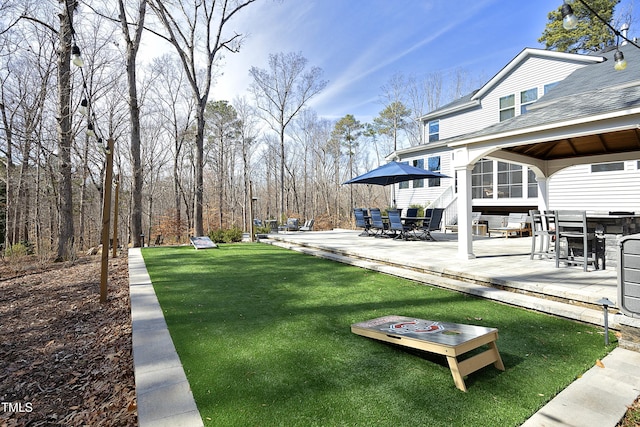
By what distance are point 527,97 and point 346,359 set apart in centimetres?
1474

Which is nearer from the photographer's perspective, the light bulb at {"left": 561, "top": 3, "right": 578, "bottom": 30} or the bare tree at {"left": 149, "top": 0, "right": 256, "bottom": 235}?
the light bulb at {"left": 561, "top": 3, "right": 578, "bottom": 30}

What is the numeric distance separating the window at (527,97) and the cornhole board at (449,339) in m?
13.7

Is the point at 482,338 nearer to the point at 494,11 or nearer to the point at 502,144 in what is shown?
the point at 502,144

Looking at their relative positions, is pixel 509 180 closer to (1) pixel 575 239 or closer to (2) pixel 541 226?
(2) pixel 541 226

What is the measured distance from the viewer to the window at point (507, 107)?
13.7m

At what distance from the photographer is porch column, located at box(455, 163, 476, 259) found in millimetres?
6043

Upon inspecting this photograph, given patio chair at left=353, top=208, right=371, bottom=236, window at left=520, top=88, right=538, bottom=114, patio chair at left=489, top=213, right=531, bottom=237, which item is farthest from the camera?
window at left=520, top=88, right=538, bottom=114

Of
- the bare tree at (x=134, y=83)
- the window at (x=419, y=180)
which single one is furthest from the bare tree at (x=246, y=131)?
the bare tree at (x=134, y=83)

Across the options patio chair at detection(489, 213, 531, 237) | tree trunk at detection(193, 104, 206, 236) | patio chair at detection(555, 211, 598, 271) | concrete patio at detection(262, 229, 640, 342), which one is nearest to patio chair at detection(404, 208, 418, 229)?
concrete patio at detection(262, 229, 640, 342)

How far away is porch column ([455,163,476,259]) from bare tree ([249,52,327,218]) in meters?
17.9

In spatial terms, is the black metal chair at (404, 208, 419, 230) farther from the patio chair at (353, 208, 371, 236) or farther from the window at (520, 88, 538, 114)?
the window at (520, 88, 538, 114)

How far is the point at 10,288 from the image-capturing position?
247 inches

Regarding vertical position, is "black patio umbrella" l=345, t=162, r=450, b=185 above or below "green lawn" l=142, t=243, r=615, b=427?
above

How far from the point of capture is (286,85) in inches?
927
